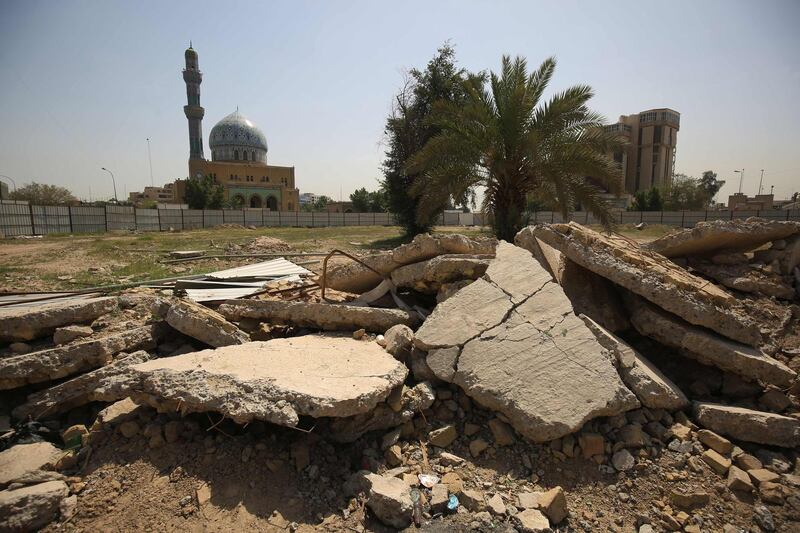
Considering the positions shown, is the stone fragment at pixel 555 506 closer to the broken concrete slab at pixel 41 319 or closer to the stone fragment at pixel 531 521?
the stone fragment at pixel 531 521

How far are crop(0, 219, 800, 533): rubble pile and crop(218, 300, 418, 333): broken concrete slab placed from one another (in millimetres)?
22

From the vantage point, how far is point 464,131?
1010cm

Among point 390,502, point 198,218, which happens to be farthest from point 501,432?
point 198,218

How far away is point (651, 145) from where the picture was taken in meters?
59.0

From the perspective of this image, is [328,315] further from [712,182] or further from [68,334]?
[712,182]

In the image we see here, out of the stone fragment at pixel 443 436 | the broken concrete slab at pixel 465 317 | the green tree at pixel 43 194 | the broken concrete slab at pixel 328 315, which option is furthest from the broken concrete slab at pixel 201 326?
the green tree at pixel 43 194

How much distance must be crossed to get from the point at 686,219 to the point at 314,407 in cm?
3545

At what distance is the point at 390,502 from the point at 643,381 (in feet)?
6.60

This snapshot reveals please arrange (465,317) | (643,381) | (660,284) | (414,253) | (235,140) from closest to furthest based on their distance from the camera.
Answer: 1. (643,381)
2. (660,284)
3. (465,317)
4. (414,253)
5. (235,140)

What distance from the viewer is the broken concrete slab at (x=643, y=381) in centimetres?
286

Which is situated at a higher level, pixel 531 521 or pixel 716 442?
pixel 716 442

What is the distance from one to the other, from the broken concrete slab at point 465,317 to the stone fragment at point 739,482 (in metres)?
1.71

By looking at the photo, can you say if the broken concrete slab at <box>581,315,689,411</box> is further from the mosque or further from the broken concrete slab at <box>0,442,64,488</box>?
the mosque

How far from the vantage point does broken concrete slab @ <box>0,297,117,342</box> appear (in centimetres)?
352
